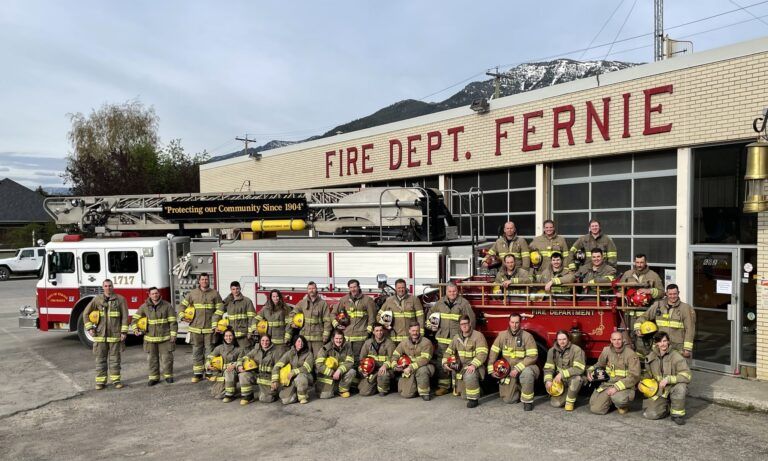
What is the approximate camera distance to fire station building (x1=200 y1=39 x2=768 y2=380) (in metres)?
9.01

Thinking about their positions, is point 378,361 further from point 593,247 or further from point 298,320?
point 593,247

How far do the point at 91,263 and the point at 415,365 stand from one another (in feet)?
24.7

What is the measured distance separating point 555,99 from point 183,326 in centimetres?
869

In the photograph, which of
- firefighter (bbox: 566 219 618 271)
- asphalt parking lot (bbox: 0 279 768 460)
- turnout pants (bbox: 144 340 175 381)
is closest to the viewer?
asphalt parking lot (bbox: 0 279 768 460)

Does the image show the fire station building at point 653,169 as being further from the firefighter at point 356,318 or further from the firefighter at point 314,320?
the firefighter at point 314,320

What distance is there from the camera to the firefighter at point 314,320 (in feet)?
29.3

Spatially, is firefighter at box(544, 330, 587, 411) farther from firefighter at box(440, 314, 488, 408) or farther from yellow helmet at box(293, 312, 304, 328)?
yellow helmet at box(293, 312, 304, 328)

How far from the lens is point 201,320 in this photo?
941 cm

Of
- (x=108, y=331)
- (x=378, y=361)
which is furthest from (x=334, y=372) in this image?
(x=108, y=331)

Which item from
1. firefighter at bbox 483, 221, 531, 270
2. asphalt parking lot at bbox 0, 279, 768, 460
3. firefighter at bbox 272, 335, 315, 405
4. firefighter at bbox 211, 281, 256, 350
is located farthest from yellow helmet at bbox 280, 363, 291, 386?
firefighter at bbox 483, 221, 531, 270

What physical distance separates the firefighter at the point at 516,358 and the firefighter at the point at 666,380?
4.59 ft

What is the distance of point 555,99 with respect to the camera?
11.6 m

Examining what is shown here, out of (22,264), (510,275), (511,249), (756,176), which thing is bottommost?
(22,264)

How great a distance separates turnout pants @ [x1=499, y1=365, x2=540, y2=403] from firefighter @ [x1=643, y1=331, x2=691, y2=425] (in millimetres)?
1358
